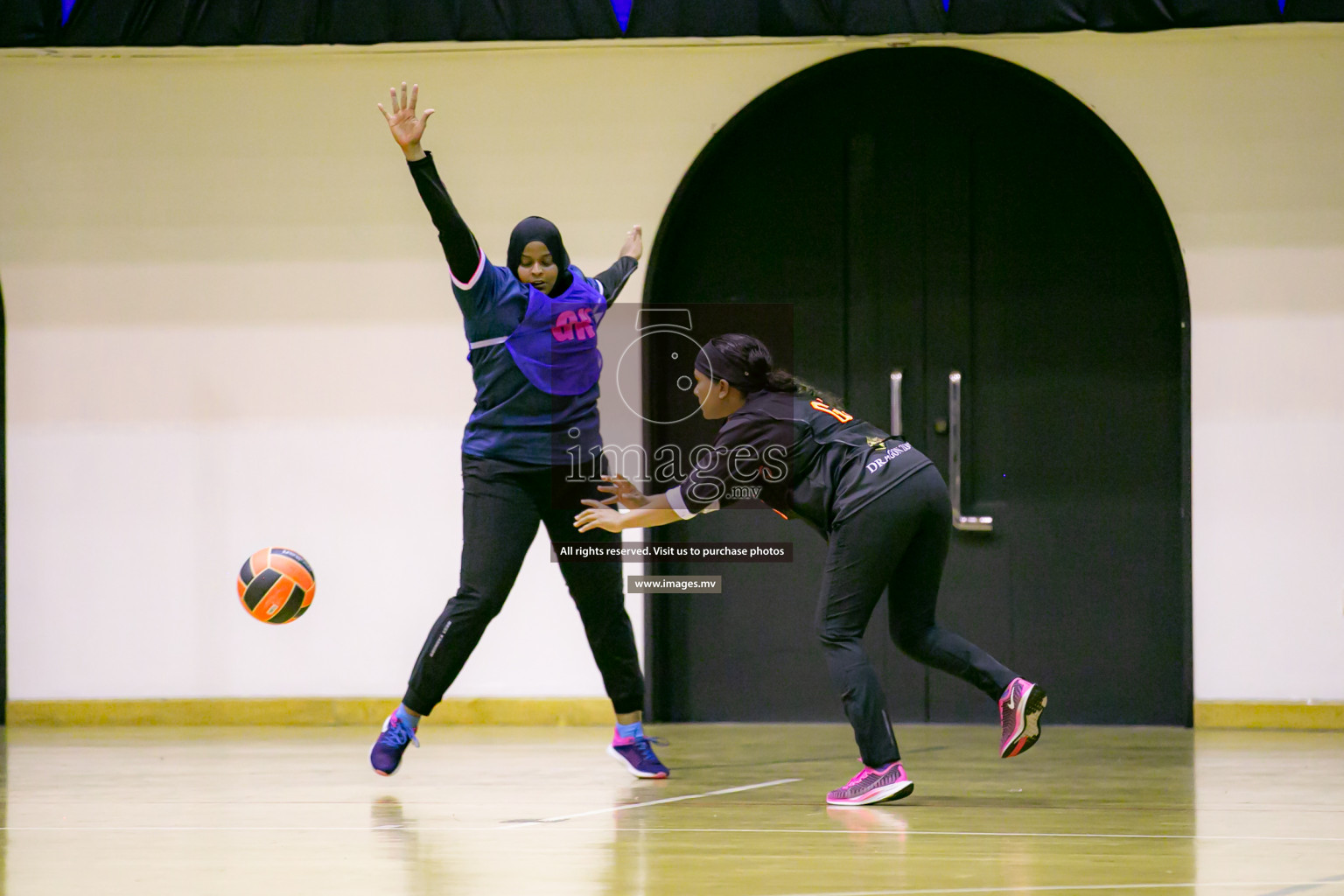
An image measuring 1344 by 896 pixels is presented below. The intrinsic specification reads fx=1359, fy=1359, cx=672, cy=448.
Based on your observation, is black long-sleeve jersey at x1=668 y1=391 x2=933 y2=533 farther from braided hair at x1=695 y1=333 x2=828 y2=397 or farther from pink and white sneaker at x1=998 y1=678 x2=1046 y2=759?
pink and white sneaker at x1=998 y1=678 x2=1046 y2=759

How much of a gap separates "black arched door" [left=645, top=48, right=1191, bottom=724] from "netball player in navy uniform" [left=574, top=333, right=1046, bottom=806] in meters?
1.81

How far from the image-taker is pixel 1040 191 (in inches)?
237

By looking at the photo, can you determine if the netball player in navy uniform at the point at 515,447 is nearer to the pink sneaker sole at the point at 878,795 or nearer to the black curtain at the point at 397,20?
the pink sneaker sole at the point at 878,795

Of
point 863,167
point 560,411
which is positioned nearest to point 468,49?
point 863,167

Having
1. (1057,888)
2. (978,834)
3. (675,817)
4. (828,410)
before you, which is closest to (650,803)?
(675,817)

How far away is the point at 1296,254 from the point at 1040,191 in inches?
43.3

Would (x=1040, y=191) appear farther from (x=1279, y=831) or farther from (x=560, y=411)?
(x=1279, y=831)

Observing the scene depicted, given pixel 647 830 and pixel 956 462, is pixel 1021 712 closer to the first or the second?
pixel 647 830

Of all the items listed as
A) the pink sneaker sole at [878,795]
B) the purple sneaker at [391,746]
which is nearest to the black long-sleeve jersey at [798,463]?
the pink sneaker sole at [878,795]

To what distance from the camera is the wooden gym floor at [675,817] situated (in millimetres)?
3242

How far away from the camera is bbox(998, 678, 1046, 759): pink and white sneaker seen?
416cm

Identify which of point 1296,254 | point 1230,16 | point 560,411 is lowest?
point 560,411

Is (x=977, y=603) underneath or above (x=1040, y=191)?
underneath

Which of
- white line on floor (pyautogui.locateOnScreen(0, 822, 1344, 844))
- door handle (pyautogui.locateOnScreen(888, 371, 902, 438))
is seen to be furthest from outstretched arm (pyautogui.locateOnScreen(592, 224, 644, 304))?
white line on floor (pyautogui.locateOnScreen(0, 822, 1344, 844))
